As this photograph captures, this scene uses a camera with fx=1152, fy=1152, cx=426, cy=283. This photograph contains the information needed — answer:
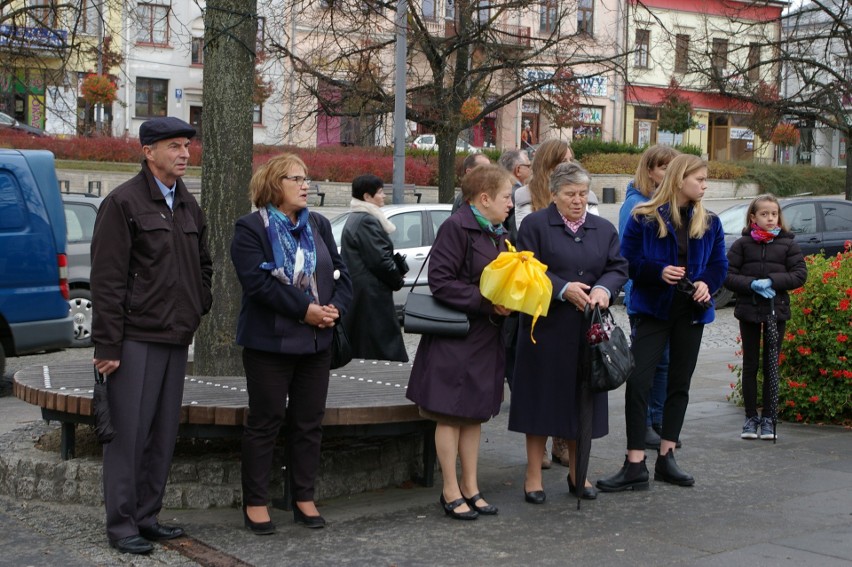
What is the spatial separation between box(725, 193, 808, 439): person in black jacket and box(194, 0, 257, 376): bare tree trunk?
140 inches

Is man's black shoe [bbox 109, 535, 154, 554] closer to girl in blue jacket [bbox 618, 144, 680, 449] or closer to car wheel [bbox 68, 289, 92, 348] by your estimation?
girl in blue jacket [bbox 618, 144, 680, 449]

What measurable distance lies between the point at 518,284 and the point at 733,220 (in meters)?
14.0

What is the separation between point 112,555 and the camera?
5.34 metres

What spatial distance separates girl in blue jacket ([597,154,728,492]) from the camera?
6734 mm

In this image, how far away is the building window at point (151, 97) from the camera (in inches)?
2138

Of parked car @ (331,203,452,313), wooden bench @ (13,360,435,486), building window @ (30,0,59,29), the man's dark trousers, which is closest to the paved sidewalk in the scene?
the man's dark trousers

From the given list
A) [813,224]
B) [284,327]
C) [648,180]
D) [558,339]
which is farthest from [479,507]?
[813,224]

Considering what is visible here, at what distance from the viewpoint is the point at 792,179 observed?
1693 inches

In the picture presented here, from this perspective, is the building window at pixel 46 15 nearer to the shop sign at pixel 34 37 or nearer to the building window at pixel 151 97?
the shop sign at pixel 34 37

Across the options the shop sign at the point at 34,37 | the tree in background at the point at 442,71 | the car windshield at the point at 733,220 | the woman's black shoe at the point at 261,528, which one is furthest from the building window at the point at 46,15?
the car windshield at the point at 733,220

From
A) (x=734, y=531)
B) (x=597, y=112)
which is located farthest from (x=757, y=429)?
(x=597, y=112)

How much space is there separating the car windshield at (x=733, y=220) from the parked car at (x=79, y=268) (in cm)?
1010

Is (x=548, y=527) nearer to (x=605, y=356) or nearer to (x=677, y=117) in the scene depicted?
(x=605, y=356)

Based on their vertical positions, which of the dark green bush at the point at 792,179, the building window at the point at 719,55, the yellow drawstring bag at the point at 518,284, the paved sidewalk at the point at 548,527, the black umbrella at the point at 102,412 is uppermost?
the building window at the point at 719,55
